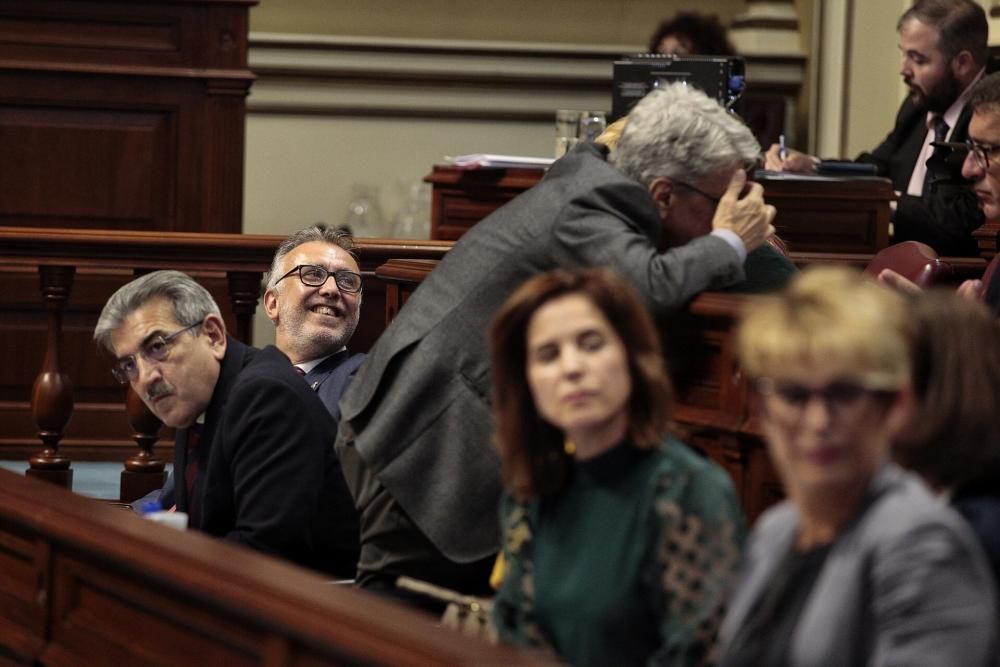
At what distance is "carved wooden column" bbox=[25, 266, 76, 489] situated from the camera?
16.3 ft

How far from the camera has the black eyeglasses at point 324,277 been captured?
4.36 meters

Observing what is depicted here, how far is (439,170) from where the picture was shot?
5.69 m

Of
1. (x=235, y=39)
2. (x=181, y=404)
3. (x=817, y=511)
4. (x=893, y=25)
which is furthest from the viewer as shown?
(x=893, y=25)

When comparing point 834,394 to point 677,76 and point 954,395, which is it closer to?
point 954,395

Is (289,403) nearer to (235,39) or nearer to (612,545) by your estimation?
(612,545)

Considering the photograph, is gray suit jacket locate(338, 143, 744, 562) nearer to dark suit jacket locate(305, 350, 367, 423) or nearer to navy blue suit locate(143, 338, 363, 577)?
navy blue suit locate(143, 338, 363, 577)

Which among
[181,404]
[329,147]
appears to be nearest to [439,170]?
[181,404]

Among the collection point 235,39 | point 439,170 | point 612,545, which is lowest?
point 612,545

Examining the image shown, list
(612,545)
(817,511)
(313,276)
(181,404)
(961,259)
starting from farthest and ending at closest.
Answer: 1. (961,259)
2. (313,276)
3. (181,404)
4. (612,545)
5. (817,511)

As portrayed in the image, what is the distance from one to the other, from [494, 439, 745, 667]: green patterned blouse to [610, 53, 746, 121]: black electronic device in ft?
10.3

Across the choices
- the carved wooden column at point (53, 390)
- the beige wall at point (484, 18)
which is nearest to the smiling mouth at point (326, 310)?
the carved wooden column at point (53, 390)

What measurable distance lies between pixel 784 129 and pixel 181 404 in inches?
233

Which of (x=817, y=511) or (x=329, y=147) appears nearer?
(x=817, y=511)

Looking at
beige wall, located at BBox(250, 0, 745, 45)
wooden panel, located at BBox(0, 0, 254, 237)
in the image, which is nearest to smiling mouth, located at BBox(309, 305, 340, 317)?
wooden panel, located at BBox(0, 0, 254, 237)
